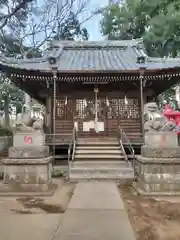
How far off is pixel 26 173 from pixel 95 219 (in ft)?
10.8

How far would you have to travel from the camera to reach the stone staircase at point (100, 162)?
9695 millimetres

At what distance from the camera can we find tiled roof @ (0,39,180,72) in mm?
13658

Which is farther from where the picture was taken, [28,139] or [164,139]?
[28,139]

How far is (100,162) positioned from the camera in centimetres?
1112

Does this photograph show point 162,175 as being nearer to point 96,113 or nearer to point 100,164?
point 100,164

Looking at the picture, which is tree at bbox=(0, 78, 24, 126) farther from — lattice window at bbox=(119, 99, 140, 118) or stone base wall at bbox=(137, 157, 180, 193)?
stone base wall at bbox=(137, 157, 180, 193)

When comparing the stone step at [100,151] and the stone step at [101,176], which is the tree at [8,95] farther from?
the stone step at [101,176]

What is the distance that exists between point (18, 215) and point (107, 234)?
197 cm

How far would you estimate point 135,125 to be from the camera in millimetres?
14719

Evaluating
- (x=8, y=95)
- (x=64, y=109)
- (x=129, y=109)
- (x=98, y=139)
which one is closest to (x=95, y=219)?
(x=98, y=139)

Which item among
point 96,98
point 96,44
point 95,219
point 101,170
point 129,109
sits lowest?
point 101,170

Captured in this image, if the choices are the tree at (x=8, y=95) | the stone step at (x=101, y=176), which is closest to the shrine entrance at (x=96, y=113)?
the stone step at (x=101, y=176)

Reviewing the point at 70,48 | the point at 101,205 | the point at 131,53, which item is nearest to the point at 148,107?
the point at 101,205

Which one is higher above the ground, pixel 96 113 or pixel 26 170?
pixel 96 113
